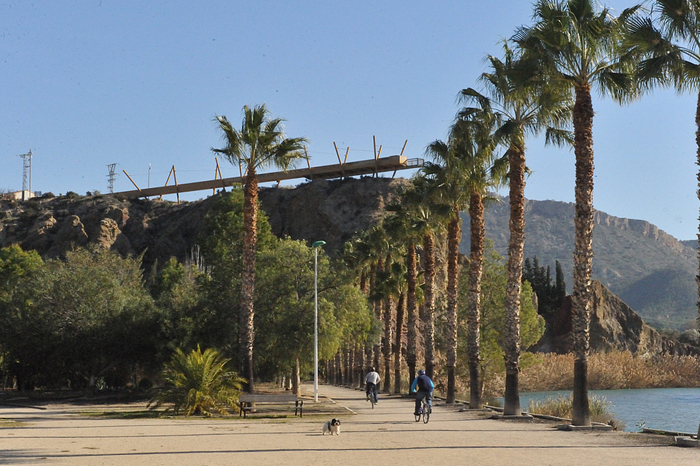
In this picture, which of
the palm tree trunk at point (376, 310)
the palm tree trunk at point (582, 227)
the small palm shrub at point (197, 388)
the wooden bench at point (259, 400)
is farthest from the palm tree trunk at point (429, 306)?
the palm tree trunk at point (376, 310)

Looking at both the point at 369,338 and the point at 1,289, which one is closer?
the point at 369,338

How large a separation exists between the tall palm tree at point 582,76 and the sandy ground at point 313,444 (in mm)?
3358

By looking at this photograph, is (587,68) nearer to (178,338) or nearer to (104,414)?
(104,414)

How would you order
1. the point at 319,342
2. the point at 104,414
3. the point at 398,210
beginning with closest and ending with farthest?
1. the point at 104,414
2. the point at 319,342
3. the point at 398,210

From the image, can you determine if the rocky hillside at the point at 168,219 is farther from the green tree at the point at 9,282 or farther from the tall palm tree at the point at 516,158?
the tall palm tree at the point at 516,158

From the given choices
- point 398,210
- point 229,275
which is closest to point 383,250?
point 398,210

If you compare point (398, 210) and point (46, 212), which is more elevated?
point (46, 212)

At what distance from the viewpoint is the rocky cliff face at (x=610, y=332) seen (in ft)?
300

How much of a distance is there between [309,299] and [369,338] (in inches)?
917

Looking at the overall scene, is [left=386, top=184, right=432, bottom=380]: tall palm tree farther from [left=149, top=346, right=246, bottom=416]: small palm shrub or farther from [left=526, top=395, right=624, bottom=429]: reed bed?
[left=149, top=346, right=246, bottom=416]: small palm shrub

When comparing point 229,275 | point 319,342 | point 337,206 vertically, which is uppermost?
point 337,206

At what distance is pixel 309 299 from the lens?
35.4 metres

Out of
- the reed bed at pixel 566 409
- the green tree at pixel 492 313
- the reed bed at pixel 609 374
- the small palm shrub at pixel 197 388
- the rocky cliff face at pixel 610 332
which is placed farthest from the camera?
the rocky cliff face at pixel 610 332

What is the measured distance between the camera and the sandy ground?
12828mm
